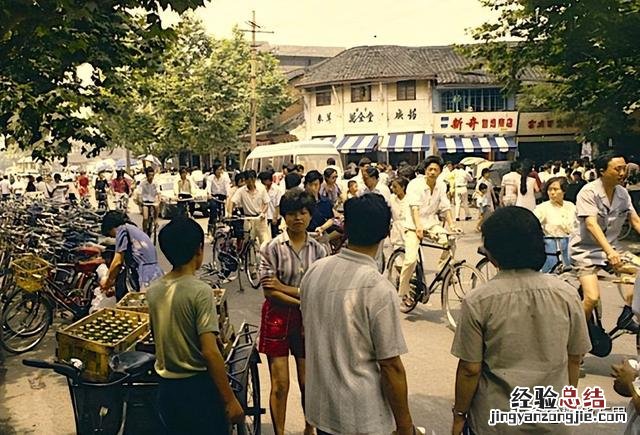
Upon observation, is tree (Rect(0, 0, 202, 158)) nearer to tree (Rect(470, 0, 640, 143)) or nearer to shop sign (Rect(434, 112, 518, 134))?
tree (Rect(470, 0, 640, 143))

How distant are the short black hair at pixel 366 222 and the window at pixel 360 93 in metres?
34.3

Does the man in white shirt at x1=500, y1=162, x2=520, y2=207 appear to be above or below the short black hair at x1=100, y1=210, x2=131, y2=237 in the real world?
below

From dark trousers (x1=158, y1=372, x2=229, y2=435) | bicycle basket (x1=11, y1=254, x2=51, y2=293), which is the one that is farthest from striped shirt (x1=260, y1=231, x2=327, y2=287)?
bicycle basket (x1=11, y1=254, x2=51, y2=293)

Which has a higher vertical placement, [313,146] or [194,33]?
[194,33]

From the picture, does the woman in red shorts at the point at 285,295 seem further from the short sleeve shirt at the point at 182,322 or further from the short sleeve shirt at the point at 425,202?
the short sleeve shirt at the point at 425,202

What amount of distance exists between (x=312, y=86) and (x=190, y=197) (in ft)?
75.5

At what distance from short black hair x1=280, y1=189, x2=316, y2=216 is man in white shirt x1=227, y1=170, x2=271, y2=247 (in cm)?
555

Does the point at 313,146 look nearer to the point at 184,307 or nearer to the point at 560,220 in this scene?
the point at 560,220

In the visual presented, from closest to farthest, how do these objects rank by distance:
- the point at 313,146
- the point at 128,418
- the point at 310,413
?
1. the point at 310,413
2. the point at 128,418
3. the point at 313,146

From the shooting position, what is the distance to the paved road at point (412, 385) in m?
4.90

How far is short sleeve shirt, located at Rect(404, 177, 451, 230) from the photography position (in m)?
7.46

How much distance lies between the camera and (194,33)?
37219 millimetres

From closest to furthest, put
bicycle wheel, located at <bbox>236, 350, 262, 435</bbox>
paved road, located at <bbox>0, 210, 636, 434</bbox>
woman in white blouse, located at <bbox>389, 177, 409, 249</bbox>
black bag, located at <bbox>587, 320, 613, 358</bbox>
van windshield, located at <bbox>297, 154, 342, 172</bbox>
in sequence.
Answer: bicycle wheel, located at <bbox>236, 350, 262, 435</bbox> < paved road, located at <bbox>0, 210, 636, 434</bbox> < black bag, located at <bbox>587, 320, 613, 358</bbox> < woman in white blouse, located at <bbox>389, 177, 409, 249</bbox> < van windshield, located at <bbox>297, 154, 342, 172</bbox>

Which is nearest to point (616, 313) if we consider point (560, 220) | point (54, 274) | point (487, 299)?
point (560, 220)
